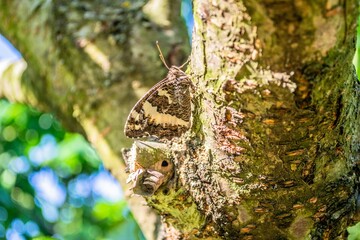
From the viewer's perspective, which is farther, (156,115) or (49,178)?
(49,178)

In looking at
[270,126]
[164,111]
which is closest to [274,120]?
[270,126]

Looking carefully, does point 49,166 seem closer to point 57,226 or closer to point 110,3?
point 57,226

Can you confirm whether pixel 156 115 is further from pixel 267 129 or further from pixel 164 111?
pixel 267 129

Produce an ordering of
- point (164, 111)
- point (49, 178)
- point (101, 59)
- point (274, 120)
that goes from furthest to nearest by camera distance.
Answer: point (49, 178), point (101, 59), point (164, 111), point (274, 120)

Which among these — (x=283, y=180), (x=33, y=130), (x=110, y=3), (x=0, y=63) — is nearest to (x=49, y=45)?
(x=110, y=3)

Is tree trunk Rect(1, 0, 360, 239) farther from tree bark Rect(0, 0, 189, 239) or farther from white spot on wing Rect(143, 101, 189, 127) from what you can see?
tree bark Rect(0, 0, 189, 239)

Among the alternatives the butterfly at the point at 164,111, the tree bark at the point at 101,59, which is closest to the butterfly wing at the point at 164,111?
the butterfly at the point at 164,111
